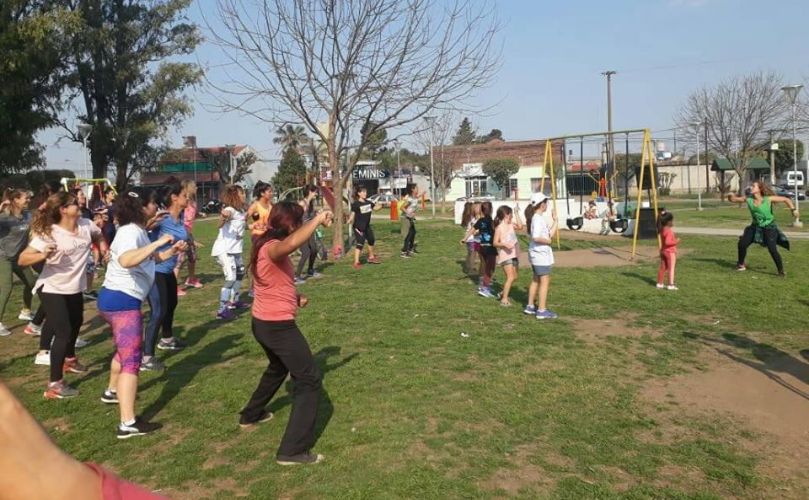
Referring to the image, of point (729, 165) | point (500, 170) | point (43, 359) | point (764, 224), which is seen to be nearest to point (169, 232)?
point (43, 359)

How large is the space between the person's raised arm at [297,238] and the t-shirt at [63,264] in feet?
7.79

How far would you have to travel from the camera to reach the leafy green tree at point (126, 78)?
1273 inches

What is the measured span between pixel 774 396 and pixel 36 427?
5697 millimetres

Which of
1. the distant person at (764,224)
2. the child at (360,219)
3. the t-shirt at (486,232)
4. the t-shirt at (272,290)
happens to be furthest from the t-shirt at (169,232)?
the distant person at (764,224)

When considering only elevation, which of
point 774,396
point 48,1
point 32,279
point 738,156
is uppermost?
point 48,1

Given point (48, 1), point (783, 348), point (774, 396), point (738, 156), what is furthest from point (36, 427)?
point (738, 156)

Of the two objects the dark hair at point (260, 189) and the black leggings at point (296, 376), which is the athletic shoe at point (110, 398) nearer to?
the black leggings at point (296, 376)

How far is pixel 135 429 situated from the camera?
15.1 ft

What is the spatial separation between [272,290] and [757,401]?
4064 mm

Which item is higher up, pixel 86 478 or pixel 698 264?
pixel 86 478

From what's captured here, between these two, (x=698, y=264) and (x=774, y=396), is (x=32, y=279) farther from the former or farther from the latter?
(x=698, y=264)

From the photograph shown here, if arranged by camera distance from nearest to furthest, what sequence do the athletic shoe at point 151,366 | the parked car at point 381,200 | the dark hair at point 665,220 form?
1. the athletic shoe at point 151,366
2. the dark hair at point 665,220
3. the parked car at point 381,200

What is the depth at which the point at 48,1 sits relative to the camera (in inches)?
1180

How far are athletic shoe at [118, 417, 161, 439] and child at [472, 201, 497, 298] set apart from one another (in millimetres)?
5998
